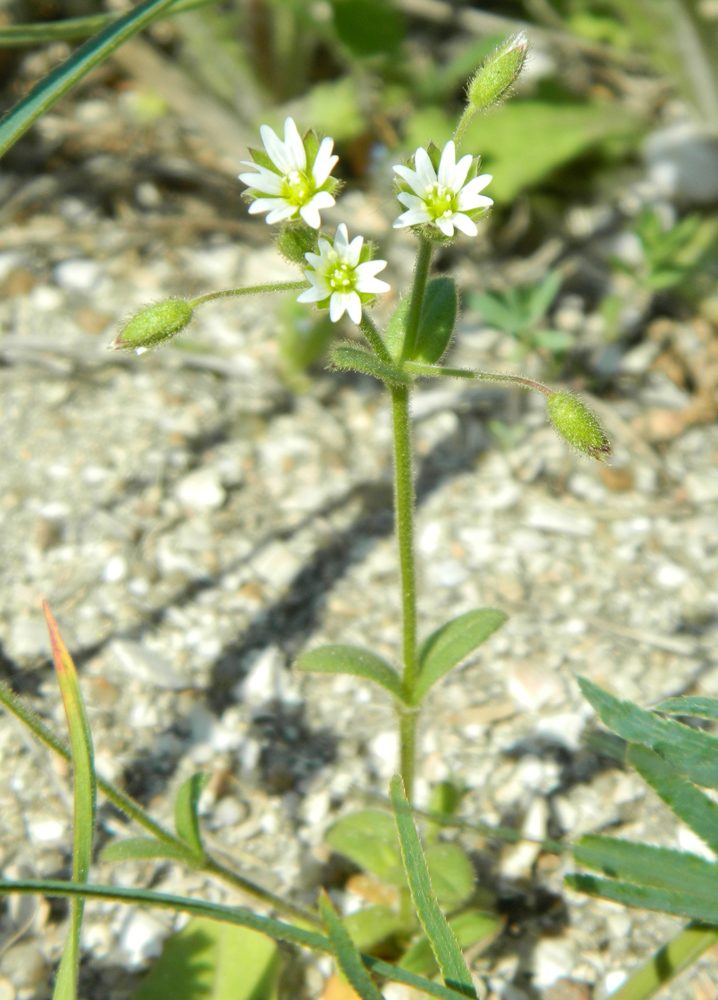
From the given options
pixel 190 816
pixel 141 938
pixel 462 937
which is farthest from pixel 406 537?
pixel 141 938

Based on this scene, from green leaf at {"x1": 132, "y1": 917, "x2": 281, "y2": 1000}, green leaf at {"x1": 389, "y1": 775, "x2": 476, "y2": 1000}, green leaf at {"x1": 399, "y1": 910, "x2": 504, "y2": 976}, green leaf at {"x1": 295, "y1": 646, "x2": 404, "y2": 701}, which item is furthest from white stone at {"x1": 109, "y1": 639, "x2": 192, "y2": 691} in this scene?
green leaf at {"x1": 389, "y1": 775, "x2": 476, "y2": 1000}

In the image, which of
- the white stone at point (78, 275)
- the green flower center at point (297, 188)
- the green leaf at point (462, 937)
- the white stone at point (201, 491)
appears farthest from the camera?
the white stone at point (78, 275)

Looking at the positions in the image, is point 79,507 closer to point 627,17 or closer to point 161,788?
point 161,788

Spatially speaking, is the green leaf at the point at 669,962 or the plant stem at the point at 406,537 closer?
the plant stem at the point at 406,537

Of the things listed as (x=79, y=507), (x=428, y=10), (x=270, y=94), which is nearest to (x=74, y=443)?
(x=79, y=507)

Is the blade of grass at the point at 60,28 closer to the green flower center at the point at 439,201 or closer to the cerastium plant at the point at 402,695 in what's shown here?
the cerastium plant at the point at 402,695

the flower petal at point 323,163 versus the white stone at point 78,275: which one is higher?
the white stone at point 78,275

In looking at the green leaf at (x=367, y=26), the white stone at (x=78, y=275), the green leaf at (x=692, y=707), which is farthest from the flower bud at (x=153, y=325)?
the green leaf at (x=367, y=26)

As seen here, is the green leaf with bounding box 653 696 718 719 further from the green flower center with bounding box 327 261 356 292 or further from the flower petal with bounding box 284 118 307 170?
the flower petal with bounding box 284 118 307 170

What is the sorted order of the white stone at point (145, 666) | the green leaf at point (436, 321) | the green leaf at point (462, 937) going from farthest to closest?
1. the white stone at point (145, 666)
2. the green leaf at point (462, 937)
3. the green leaf at point (436, 321)
